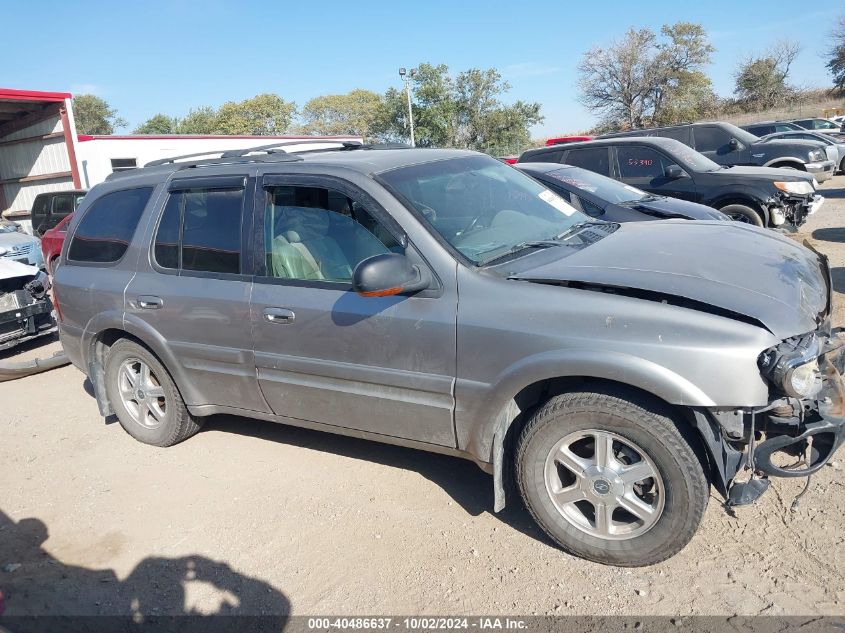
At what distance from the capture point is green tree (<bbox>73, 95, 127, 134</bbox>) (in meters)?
60.3

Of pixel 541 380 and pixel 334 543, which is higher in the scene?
pixel 541 380

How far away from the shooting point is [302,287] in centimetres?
367

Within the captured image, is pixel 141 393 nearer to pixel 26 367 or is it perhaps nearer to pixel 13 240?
pixel 26 367

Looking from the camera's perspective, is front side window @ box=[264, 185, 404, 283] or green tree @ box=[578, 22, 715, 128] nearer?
front side window @ box=[264, 185, 404, 283]

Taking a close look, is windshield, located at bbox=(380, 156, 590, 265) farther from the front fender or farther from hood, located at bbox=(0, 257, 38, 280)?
hood, located at bbox=(0, 257, 38, 280)

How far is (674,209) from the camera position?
6.70m

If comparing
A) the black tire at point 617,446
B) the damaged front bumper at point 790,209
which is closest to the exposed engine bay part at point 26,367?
the black tire at point 617,446

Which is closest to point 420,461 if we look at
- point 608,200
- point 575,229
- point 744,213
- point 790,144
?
point 575,229

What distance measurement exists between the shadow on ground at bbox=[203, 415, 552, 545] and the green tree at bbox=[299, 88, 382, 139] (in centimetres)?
5932

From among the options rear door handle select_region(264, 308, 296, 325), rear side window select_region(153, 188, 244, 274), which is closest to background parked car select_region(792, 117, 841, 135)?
rear side window select_region(153, 188, 244, 274)

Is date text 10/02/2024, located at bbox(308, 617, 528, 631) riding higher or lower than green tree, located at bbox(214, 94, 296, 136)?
lower

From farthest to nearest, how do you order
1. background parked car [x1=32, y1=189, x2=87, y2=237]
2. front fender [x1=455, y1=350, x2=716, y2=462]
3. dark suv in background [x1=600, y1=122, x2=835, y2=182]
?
background parked car [x1=32, y1=189, x2=87, y2=237]
dark suv in background [x1=600, y1=122, x2=835, y2=182]
front fender [x1=455, y1=350, x2=716, y2=462]

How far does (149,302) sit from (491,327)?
7.95 feet

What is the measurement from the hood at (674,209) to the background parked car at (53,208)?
1323cm
